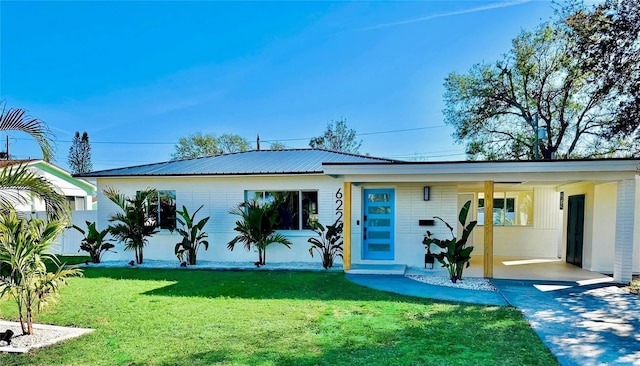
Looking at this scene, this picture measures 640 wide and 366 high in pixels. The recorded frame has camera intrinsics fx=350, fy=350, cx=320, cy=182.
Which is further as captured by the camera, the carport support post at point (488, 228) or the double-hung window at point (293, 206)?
the double-hung window at point (293, 206)

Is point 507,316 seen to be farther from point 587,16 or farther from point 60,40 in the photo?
point 60,40

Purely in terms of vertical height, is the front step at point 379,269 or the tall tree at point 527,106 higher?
the tall tree at point 527,106

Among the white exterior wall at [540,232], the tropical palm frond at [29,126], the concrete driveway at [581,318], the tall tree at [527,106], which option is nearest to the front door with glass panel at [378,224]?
the concrete driveway at [581,318]

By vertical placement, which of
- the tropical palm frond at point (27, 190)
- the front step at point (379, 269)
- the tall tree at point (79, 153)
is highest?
the tall tree at point (79, 153)

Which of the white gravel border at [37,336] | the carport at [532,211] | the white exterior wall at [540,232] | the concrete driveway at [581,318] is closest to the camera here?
the concrete driveway at [581,318]

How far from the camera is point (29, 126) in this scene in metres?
A: 5.54

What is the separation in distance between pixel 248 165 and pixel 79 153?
123 feet

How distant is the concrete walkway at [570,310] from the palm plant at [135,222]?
6.92 m

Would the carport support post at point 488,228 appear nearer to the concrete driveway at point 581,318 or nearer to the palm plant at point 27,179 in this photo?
the concrete driveway at point 581,318

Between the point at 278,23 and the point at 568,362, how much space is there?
12.8 m

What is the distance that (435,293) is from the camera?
7508 millimetres

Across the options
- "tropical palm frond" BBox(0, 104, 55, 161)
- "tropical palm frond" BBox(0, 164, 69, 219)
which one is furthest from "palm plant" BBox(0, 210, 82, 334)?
"tropical palm frond" BBox(0, 104, 55, 161)

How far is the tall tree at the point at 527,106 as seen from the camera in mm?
21342

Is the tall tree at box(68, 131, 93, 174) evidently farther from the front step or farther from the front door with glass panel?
the front step
